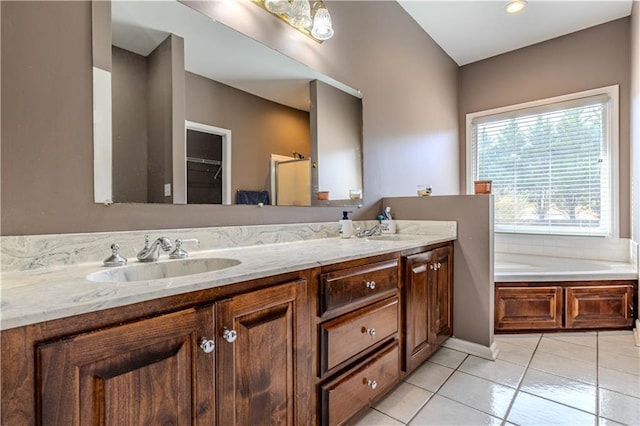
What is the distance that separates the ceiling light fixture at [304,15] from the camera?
1753 mm

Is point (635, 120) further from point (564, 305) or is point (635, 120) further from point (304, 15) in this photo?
point (304, 15)

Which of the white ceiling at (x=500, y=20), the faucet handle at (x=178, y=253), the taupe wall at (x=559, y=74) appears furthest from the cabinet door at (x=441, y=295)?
the white ceiling at (x=500, y=20)

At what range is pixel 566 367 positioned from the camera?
1.97m

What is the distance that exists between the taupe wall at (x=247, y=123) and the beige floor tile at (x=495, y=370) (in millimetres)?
1714

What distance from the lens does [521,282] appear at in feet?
8.20

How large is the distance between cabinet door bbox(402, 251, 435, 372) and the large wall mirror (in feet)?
2.36

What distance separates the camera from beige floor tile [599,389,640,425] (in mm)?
1465

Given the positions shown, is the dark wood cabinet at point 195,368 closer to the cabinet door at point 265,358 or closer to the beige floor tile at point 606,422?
the cabinet door at point 265,358

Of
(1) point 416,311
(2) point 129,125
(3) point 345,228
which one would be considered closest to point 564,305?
(1) point 416,311

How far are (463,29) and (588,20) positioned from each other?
114 cm

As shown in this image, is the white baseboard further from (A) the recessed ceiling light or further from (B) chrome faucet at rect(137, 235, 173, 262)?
(A) the recessed ceiling light

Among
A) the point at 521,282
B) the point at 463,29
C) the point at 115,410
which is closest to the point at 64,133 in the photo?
the point at 115,410

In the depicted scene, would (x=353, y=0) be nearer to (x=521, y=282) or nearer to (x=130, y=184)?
(x=130, y=184)

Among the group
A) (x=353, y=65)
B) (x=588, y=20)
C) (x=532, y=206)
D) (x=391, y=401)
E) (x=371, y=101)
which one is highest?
(x=588, y=20)
